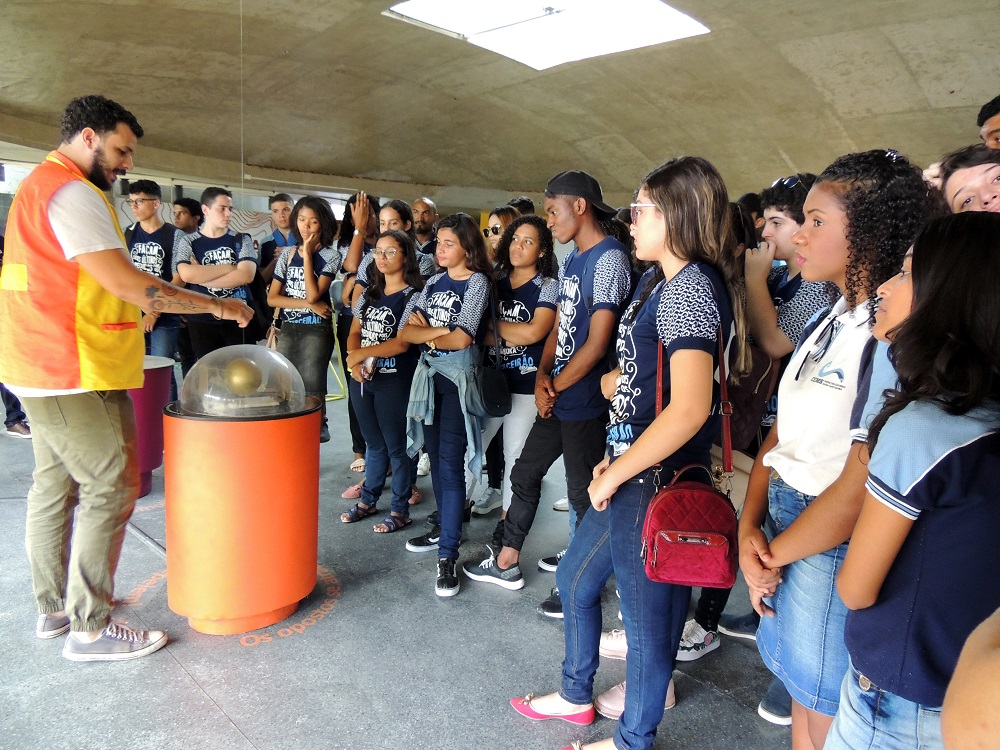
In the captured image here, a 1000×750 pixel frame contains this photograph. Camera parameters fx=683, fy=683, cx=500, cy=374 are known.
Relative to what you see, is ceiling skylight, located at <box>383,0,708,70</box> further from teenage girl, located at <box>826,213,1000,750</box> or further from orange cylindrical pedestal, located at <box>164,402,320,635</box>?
teenage girl, located at <box>826,213,1000,750</box>

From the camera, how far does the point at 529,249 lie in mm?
3551

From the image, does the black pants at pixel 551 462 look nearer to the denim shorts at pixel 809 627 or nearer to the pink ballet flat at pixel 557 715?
the pink ballet flat at pixel 557 715

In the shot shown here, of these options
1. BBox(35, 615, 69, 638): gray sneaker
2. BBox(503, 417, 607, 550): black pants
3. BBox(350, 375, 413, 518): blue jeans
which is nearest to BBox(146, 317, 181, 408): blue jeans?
BBox(350, 375, 413, 518): blue jeans

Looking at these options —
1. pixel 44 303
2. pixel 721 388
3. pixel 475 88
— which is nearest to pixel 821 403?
pixel 721 388

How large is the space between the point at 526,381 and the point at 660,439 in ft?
6.17

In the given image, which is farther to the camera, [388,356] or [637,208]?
[388,356]

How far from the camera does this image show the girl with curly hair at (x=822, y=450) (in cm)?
151

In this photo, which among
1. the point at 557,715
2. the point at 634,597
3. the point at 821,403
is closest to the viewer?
the point at 821,403

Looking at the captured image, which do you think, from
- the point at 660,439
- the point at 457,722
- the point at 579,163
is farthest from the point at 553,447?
the point at 579,163

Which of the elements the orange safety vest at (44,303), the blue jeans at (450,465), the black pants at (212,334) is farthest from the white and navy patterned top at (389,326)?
the black pants at (212,334)

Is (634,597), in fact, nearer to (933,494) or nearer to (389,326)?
(933,494)

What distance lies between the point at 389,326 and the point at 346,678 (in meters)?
1.93

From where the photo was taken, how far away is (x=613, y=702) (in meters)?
2.38

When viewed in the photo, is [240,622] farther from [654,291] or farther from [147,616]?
[654,291]
